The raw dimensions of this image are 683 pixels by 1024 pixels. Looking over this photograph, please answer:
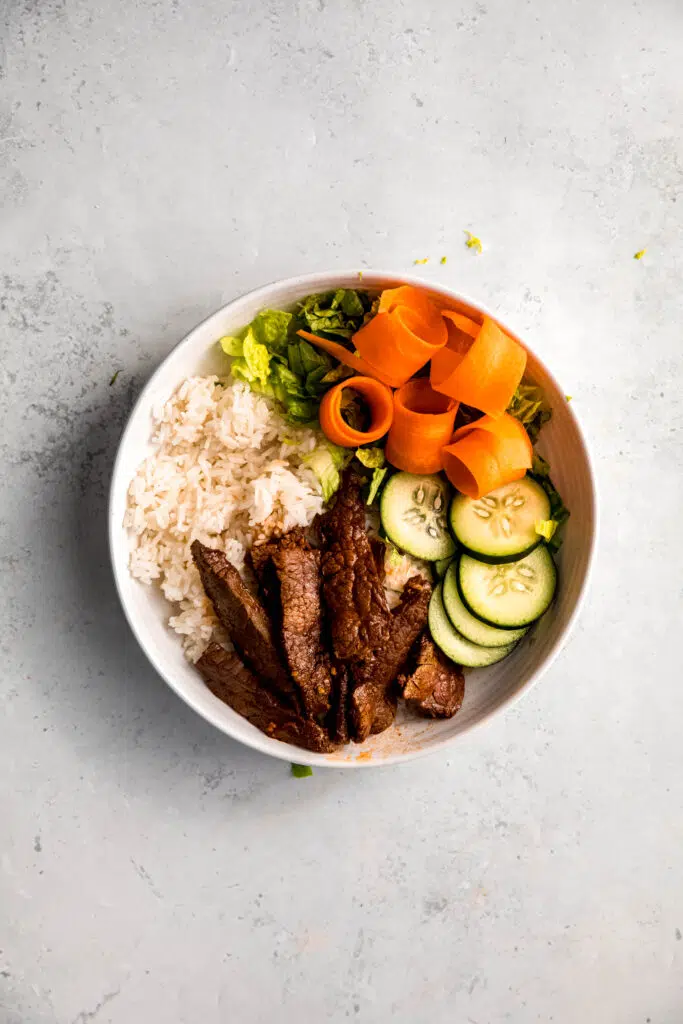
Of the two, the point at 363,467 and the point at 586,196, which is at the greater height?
the point at 586,196

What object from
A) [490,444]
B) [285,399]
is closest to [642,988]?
[490,444]

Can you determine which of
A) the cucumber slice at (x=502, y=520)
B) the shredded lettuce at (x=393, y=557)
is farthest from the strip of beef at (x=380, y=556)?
the cucumber slice at (x=502, y=520)

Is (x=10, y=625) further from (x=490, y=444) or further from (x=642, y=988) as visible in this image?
(x=642, y=988)

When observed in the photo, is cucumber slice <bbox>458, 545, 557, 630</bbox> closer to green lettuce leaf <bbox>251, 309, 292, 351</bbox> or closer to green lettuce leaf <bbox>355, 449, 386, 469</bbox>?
green lettuce leaf <bbox>355, 449, 386, 469</bbox>

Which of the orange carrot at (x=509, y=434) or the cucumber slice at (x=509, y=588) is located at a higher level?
the orange carrot at (x=509, y=434)

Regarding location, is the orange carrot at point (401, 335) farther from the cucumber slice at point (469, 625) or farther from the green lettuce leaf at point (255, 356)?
the cucumber slice at point (469, 625)

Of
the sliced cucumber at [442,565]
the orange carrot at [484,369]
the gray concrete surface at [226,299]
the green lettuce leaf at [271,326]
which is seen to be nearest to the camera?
the orange carrot at [484,369]

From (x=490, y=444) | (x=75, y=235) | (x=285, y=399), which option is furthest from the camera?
(x=75, y=235)
